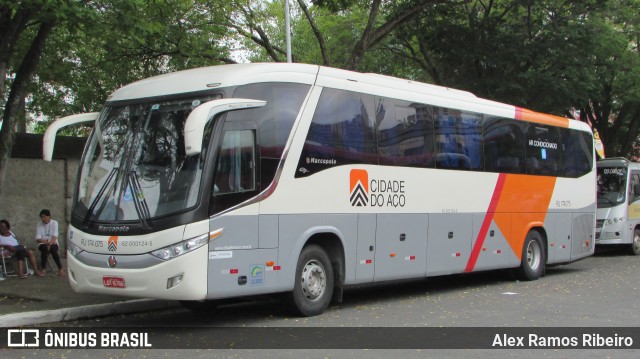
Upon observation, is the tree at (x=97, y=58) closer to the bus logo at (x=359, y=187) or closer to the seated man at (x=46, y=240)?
the seated man at (x=46, y=240)

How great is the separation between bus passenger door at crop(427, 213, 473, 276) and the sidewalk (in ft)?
15.2

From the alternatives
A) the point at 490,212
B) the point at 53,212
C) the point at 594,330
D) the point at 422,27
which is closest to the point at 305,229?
the point at 594,330

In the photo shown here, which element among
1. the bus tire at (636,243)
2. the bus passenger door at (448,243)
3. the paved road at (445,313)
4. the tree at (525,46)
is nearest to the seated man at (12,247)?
the paved road at (445,313)

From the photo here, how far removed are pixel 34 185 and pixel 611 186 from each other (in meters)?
16.8

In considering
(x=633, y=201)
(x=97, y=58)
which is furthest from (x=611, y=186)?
(x=97, y=58)

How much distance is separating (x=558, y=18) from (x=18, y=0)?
15897mm

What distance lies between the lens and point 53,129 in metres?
9.52

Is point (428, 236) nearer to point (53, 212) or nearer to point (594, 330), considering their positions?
point (594, 330)

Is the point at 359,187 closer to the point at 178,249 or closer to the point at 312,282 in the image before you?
the point at 312,282

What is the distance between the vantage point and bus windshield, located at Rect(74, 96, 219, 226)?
28.3ft

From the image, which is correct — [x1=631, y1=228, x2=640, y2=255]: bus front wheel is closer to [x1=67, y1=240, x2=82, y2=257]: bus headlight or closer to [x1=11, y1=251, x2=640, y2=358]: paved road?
[x1=11, y1=251, x2=640, y2=358]: paved road

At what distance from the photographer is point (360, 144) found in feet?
35.6

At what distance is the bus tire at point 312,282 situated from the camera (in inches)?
387

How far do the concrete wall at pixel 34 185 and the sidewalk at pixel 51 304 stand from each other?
322cm
